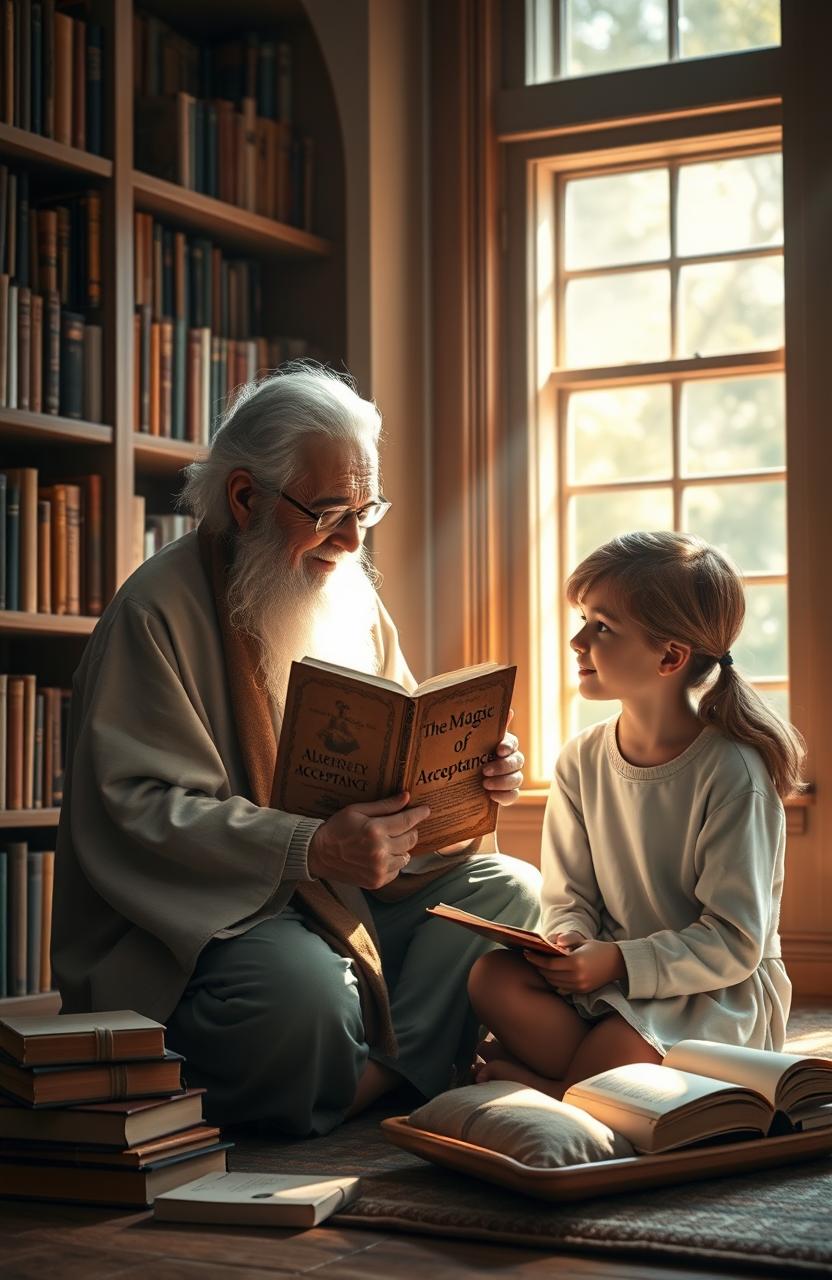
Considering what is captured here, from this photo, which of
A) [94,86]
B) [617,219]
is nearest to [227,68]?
[94,86]

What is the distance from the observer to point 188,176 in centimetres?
415

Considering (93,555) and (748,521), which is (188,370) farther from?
(748,521)

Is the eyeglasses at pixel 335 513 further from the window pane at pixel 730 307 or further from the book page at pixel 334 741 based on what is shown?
the window pane at pixel 730 307

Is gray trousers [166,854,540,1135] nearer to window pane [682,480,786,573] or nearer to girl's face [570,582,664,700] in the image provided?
girl's face [570,582,664,700]

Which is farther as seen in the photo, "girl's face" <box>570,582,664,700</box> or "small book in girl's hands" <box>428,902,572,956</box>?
"girl's face" <box>570,582,664,700</box>

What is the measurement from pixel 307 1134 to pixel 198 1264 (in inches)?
26.7

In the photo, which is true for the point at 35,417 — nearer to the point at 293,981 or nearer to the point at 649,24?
the point at 293,981

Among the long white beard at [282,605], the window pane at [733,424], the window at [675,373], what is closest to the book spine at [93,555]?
the long white beard at [282,605]

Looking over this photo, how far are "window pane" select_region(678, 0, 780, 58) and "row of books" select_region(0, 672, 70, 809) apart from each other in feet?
8.06

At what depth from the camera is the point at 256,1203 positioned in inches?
74.7

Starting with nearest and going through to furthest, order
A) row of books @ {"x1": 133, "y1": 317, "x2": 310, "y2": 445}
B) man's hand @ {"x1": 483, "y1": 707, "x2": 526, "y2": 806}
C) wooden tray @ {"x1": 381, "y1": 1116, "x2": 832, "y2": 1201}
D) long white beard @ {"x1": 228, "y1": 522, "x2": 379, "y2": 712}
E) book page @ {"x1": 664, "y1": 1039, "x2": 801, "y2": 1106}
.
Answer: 1. wooden tray @ {"x1": 381, "y1": 1116, "x2": 832, "y2": 1201}
2. book page @ {"x1": 664, "y1": 1039, "x2": 801, "y2": 1106}
3. man's hand @ {"x1": 483, "y1": 707, "x2": 526, "y2": 806}
4. long white beard @ {"x1": 228, "y1": 522, "x2": 379, "y2": 712}
5. row of books @ {"x1": 133, "y1": 317, "x2": 310, "y2": 445}

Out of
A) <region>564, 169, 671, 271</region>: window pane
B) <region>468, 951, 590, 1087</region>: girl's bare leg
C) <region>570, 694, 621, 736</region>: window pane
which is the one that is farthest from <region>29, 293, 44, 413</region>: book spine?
<region>468, 951, 590, 1087</region>: girl's bare leg

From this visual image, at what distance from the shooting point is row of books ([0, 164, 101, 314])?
368 centimetres

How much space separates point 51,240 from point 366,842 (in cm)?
206
